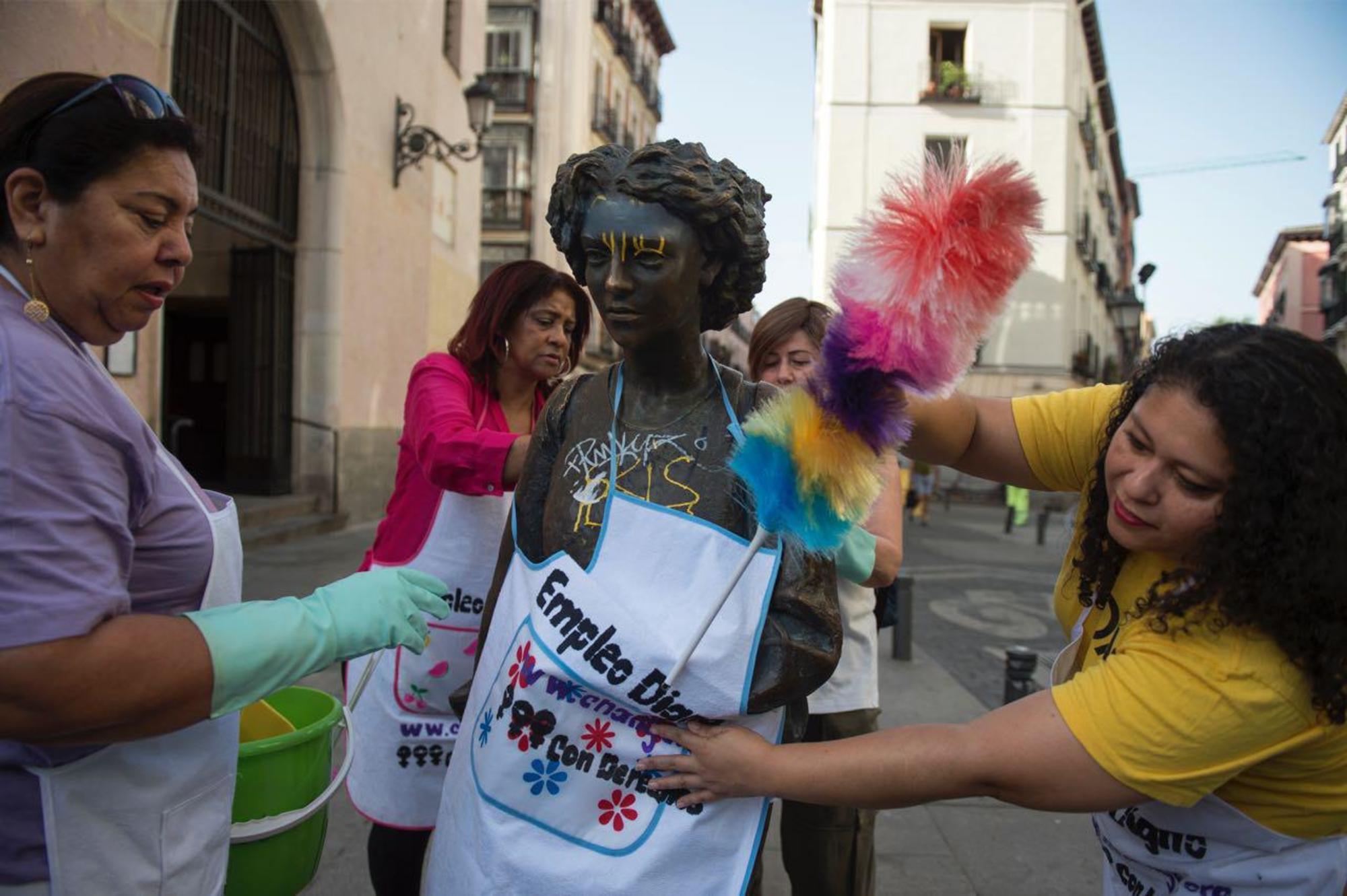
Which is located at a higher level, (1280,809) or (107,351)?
(107,351)

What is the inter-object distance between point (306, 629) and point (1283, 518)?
4.43ft

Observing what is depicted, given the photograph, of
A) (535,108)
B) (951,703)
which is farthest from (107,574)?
(535,108)

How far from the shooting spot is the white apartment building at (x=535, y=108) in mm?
21469

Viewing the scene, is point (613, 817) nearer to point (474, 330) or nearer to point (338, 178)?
point (474, 330)

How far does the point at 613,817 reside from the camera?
1333 millimetres

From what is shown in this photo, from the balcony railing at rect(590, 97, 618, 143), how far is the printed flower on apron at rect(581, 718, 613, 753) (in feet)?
81.7

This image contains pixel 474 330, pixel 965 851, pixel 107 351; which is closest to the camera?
pixel 474 330

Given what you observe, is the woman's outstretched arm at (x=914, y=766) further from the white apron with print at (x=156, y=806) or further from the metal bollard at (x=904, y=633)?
the metal bollard at (x=904, y=633)

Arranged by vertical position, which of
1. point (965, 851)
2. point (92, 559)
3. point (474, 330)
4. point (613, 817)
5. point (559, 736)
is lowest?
point (965, 851)

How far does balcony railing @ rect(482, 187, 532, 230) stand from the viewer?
895 inches

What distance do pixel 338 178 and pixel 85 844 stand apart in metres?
8.47

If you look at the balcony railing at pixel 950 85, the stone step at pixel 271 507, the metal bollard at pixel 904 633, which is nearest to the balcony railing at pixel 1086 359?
the balcony railing at pixel 950 85

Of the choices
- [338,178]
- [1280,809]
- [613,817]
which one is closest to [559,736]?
[613,817]

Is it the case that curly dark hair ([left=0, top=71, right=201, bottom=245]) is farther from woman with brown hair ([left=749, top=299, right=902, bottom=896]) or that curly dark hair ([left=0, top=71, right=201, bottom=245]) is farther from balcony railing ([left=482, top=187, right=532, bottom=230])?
balcony railing ([left=482, top=187, right=532, bottom=230])
